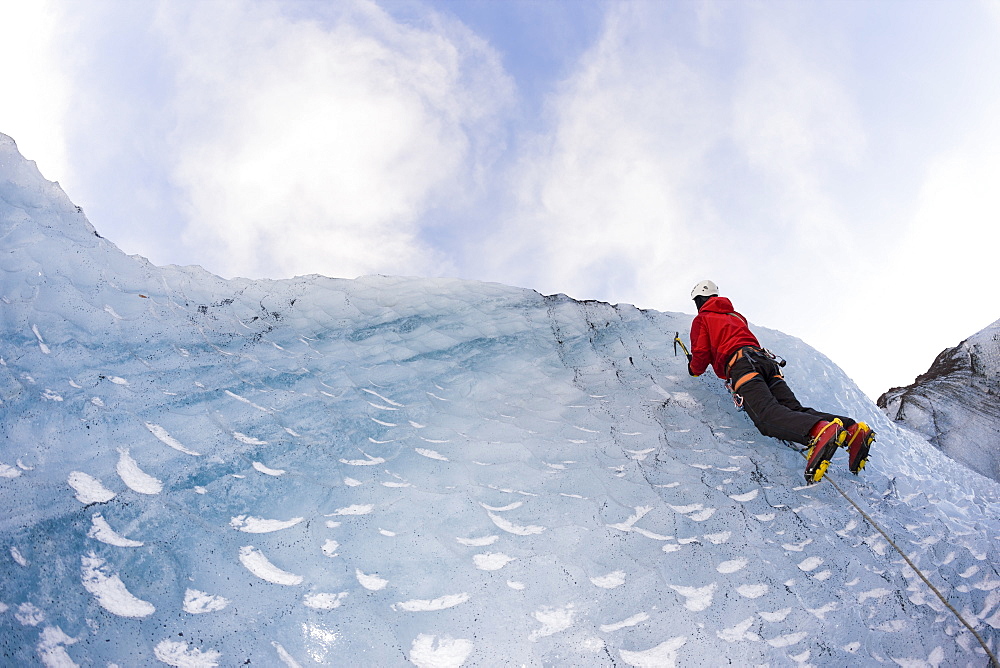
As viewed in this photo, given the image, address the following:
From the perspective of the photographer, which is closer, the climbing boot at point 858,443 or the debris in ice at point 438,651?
the debris in ice at point 438,651

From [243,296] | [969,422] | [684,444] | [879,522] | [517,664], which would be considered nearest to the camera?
[517,664]

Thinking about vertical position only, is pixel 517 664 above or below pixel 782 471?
below

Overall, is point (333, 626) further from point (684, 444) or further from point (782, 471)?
point (782, 471)

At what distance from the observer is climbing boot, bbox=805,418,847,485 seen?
3.07 m

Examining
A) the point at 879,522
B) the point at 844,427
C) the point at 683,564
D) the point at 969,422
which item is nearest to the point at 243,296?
the point at 683,564

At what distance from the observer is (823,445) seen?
3070 mm

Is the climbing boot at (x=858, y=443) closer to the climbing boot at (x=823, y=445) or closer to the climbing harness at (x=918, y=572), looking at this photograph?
the climbing boot at (x=823, y=445)

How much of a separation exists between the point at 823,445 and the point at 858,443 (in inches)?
10.6

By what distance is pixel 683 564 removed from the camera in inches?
102

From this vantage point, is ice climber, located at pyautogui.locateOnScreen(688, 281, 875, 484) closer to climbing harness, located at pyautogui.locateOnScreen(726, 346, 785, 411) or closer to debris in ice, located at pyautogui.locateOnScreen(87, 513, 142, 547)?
climbing harness, located at pyautogui.locateOnScreen(726, 346, 785, 411)

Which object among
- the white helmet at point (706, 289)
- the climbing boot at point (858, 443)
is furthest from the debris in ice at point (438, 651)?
the white helmet at point (706, 289)

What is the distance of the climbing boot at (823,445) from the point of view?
3072 mm

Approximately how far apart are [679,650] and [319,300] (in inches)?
157

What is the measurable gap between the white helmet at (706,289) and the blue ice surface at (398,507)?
0.66m
